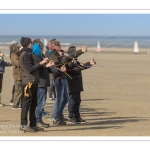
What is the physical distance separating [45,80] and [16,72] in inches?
106

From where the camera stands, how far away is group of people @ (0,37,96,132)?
33.6ft

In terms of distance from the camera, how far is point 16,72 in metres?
13.5

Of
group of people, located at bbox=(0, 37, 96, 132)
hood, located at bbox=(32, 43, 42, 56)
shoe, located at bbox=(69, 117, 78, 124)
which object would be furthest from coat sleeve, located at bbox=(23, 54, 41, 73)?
shoe, located at bbox=(69, 117, 78, 124)

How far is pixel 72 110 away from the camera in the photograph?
38.7 feet

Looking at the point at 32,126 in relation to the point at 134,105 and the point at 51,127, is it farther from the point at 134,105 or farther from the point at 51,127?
the point at 134,105

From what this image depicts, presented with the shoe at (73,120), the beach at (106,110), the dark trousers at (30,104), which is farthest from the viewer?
the shoe at (73,120)

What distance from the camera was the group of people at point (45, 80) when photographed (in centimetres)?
1025

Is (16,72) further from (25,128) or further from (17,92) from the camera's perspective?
(25,128)

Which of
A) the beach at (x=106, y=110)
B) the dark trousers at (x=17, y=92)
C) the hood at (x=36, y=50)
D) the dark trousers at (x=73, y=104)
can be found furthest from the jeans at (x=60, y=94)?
the dark trousers at (x=17, y=92)

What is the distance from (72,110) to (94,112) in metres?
1.85

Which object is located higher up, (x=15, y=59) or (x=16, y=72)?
(x=15, y=59)

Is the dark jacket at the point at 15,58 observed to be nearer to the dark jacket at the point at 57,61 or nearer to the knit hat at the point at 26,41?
the dark jacket at the point at 57,61

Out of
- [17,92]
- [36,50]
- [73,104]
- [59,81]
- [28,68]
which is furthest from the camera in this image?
[17,92]

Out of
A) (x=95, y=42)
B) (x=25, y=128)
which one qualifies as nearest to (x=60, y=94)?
(x=25, y=128)
